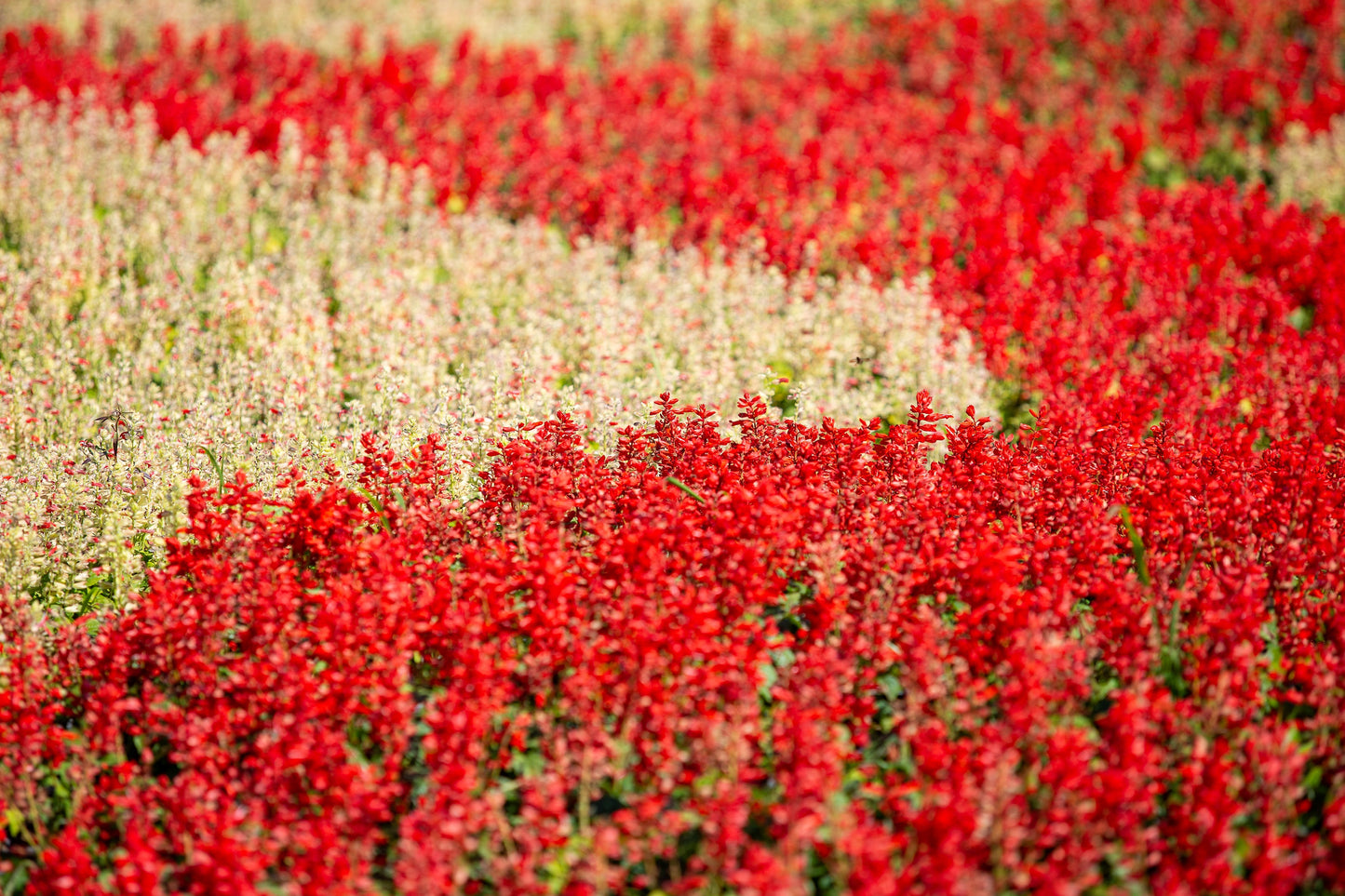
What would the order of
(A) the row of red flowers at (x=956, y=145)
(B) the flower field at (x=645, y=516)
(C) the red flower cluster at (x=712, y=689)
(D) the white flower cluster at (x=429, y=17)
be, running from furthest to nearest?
(D) the white flower cluster at (x=429, y=17) < (A) the row of red flowers at (x=956, y=145) < (B) the flower field at (x=645, y=516) < (C) the red flower cluster at (x=712, y=689)

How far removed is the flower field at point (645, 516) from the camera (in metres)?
3.52

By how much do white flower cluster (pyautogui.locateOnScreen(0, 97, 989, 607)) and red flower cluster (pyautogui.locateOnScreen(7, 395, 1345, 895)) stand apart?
727 millimetres

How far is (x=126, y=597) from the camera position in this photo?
15.4ft

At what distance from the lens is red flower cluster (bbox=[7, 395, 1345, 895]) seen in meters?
3.36

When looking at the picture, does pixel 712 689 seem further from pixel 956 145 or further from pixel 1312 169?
pixel 1312 169

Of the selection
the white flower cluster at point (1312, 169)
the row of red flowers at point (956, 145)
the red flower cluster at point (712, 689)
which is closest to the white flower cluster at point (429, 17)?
the row of red flowers at point (956, 145)

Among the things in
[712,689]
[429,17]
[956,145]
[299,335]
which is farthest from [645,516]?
[429,17]

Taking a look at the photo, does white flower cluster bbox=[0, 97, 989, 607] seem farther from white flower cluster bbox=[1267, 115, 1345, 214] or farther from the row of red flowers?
white flower cluster bbox=[1267, 115, 1345, 214]

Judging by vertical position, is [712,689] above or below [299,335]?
below

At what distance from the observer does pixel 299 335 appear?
22.8ft

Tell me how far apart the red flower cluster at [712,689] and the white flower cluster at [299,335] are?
28.6 inches

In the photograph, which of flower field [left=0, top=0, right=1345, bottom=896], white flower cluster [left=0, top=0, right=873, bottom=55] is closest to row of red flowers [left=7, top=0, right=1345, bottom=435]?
flower field [left=0, top=0, right=1345, bottom=896]

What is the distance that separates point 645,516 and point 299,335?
3342mm

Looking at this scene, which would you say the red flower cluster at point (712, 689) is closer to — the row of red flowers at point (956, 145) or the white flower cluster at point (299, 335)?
the white flower cluster at point (299, 335)
